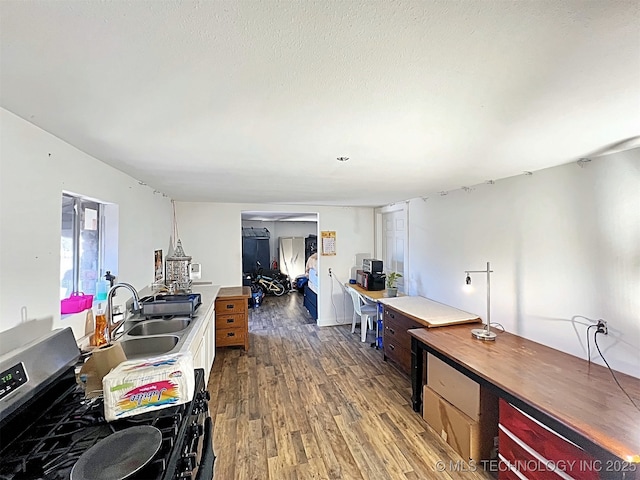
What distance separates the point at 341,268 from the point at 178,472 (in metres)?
4.41

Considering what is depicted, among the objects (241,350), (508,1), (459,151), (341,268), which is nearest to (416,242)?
(341,268)

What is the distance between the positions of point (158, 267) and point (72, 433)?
2.92m

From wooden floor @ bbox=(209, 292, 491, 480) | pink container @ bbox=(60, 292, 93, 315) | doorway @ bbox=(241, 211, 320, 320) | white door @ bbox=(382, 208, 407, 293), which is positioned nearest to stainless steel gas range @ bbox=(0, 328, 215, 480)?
pink container @ bbox=(60, 292, 93, 315)

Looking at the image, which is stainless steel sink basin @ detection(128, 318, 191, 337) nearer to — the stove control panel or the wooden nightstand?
the stove control panel

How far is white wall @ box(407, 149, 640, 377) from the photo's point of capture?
180cm

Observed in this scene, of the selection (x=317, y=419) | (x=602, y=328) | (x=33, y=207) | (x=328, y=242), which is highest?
(x=33, y=207)

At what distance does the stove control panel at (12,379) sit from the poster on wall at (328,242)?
423 centimetres

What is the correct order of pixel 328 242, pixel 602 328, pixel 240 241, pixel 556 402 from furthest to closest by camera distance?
pixel 328 242 → pixel 240 241 → pixel 602 328 → pixel 556 402

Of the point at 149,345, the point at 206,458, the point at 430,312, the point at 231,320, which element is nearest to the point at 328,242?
the point at 231,320

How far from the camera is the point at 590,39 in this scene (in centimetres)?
79

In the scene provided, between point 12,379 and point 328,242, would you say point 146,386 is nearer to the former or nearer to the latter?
point 12,379

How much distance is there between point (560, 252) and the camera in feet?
7.15

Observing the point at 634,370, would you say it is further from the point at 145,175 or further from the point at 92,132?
the point at 145,175

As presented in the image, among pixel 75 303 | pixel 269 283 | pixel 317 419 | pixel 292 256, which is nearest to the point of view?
pixel 75 303
